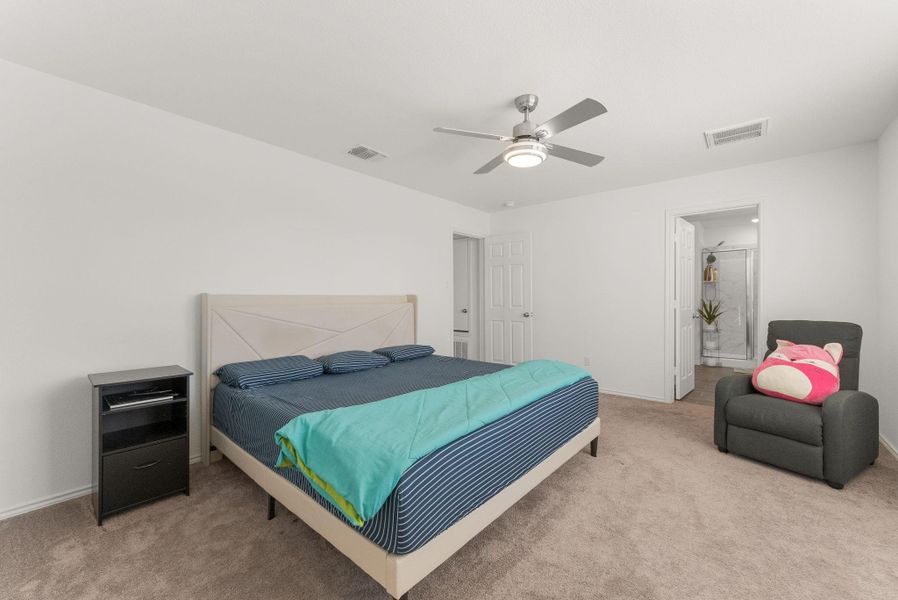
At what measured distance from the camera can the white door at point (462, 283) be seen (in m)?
6.33

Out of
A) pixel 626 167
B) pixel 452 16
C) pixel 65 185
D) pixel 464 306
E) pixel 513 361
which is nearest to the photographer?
pixel 452 16

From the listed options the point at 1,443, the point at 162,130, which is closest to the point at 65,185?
the point at 162,130

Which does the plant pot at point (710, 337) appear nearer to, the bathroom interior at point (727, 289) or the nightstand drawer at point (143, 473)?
the bathroom interior at point (727, 289)

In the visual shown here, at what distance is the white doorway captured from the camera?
623 centimetres

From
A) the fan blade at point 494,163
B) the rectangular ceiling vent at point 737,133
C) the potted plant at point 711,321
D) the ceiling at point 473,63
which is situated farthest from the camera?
the potted plant at point 711,321

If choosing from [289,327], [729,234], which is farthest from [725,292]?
[289,327]

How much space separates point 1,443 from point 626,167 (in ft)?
16.7

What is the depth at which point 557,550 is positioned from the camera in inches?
74.3

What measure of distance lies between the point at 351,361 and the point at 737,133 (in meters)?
3.60

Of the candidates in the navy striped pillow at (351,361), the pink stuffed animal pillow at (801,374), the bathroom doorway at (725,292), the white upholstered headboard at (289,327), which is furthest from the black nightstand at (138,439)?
the bathroom doorway at (725,292)

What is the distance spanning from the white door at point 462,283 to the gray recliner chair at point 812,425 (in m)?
3.80

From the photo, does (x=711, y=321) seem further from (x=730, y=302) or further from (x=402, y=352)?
(x=402, y=352)

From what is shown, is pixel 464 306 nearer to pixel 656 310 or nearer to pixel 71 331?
pixel 656 310

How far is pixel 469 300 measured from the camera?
249 inches
